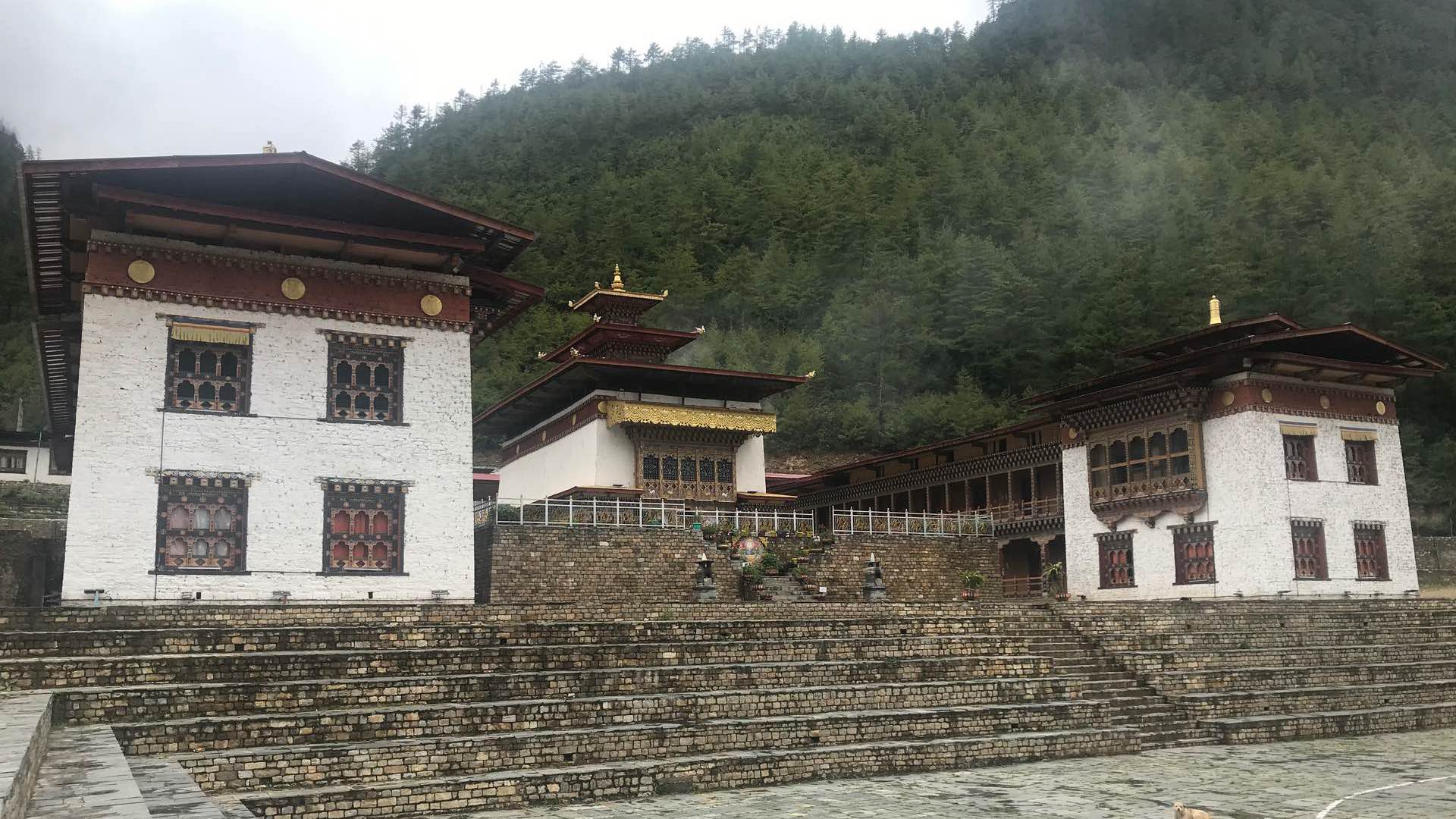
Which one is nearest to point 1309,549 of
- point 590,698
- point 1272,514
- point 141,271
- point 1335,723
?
point 1272,514

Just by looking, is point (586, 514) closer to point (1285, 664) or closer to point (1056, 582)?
point (1056, 582)

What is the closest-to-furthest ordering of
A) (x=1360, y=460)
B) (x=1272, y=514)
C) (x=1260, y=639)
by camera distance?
(x=1260, y=639) → (x=1272, y=514) → (x=1360, y=460)

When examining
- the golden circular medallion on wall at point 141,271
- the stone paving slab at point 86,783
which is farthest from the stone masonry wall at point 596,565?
the stone paving slab at point 86,783

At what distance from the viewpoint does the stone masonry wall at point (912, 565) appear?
25688 mm

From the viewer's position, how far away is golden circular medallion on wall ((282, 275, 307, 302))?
1841cm

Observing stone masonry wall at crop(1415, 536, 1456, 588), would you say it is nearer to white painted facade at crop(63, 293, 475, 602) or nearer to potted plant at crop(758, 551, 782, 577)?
potted plant at crop(758, 551, 782, 577)

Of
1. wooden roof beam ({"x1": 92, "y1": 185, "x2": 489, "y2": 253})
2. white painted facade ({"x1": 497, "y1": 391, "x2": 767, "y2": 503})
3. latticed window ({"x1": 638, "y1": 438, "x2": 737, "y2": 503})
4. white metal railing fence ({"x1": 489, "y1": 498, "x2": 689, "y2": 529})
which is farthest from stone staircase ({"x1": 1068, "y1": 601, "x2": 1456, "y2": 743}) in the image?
wooden roof beam ({"x1": 92, "y1": 185, "x2": 489, "y2": 253})

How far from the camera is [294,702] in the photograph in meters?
11.9

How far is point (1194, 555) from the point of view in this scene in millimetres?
26047

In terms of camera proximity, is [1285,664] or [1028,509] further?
[1028,509]

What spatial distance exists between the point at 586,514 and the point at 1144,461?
12.9 meters

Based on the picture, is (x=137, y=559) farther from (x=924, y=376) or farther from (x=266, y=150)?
(x=924, y=376)

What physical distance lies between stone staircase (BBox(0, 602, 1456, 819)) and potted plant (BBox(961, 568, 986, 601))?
570 centimetres

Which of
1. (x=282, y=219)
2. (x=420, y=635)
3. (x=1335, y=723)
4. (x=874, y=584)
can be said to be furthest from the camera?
(x=874, y=584)
